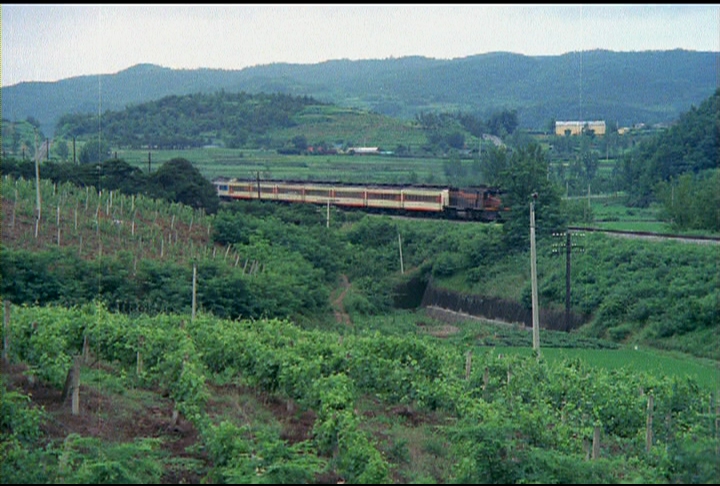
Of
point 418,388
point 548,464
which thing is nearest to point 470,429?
point 548,464

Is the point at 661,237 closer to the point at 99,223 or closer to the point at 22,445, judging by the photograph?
the point at 99,223

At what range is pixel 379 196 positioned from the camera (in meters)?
33.4

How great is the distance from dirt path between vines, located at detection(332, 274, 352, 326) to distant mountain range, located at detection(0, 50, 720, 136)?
63.8 feet

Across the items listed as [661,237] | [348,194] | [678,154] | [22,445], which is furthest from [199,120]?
[22,445]

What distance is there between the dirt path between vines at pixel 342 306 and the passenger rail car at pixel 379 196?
6.03 meters

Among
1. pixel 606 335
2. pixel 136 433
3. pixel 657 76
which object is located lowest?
pixel 606 335

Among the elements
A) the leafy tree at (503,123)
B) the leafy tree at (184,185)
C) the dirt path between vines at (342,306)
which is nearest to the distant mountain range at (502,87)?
the leafy tree at (503,123)

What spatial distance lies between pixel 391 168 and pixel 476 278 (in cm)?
2528

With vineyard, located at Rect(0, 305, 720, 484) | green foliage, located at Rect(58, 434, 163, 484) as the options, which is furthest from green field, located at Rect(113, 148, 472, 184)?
green foliage, located at Rect(58, 434, 163, 484)

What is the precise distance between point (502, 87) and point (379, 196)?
197ft

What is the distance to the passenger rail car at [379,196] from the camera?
30359 mm

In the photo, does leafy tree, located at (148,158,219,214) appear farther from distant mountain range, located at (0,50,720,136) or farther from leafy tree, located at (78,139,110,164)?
distant mountain range, located at (0,50,720,136)

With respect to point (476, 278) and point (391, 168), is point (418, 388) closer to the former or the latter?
point (476, 278)

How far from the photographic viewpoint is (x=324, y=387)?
849 centimetres
